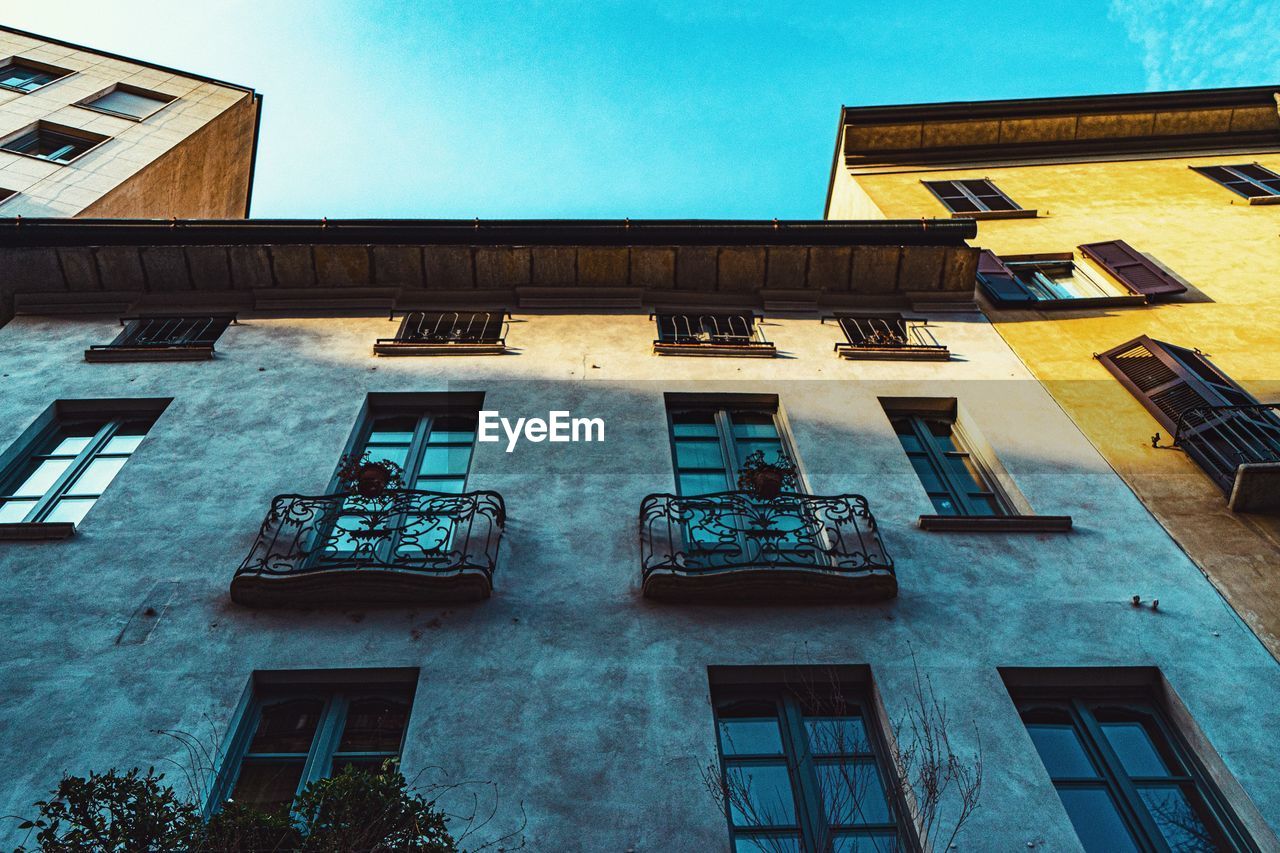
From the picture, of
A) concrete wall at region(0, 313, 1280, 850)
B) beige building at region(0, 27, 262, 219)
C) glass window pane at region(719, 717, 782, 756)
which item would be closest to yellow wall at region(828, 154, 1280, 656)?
concrete wall at region(0, 313, 1280, 850)

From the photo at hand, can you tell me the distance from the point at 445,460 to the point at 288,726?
3.53 metres

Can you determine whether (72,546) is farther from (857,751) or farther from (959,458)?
(959,458)

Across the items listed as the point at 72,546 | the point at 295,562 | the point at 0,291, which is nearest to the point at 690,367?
the point at 295,562

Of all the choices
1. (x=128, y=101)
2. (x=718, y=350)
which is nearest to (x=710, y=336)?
(x=718, y=350)

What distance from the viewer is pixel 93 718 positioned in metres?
6.55

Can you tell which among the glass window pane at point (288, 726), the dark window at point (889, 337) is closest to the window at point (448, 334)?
the dark window at point (889, 337)

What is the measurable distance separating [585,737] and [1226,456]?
7003mm

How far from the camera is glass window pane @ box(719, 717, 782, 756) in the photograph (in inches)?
261

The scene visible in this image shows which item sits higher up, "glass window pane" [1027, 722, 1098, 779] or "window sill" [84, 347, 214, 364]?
"window sill" [84, 347, 214, 364]

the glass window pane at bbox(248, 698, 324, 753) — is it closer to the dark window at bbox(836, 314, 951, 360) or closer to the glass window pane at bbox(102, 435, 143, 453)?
the glass window pane at bbox(102, 435, 143, 453)

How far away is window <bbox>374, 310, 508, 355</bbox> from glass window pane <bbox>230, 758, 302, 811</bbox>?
5819mm

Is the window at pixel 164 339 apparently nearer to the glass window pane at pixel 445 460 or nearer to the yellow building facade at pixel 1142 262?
the glass window pane at pixel 445 460

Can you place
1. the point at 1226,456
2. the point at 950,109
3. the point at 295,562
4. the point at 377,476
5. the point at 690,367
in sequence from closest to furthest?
1. the point at 295,562
2. the point at 377,476
3. the point at 1226,456
4. the point at 690,367
5. the point at 950,109

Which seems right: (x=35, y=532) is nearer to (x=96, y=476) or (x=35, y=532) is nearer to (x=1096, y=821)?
(x=96, y=476)
